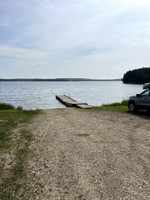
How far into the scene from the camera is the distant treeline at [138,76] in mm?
121562

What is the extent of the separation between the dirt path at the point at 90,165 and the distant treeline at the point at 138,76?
4662 inches

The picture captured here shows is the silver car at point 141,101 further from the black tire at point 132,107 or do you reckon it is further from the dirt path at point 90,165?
the dirt path at point 90,165

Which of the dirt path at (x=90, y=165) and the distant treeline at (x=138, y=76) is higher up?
the distant treeline at (x=138, y=76)

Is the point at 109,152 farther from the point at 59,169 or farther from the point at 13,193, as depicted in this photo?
the point at 13,193

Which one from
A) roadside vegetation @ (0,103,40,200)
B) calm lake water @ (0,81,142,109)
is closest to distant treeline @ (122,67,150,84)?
calm lake water @ (0,81,142,109)

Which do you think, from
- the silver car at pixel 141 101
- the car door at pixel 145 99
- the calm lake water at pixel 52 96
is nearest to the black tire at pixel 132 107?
the silver car at pixel 141 101

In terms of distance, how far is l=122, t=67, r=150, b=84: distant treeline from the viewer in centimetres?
12156

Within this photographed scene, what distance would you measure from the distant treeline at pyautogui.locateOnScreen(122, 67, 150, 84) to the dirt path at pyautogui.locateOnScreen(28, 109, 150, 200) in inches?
4662

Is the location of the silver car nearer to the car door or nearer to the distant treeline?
the car door

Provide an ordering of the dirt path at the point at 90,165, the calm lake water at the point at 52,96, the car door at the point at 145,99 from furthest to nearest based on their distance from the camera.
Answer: the calm lake water at the point at 52,96
the car door at the point at 145,99
the dirt path at the point at 90,165

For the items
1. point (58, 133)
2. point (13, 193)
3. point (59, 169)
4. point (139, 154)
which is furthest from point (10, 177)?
point (58, 133)

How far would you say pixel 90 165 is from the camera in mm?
5016

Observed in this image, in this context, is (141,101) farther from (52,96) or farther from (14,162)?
(52,96)

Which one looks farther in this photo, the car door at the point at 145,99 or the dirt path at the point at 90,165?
the car door at the point at 145,99
